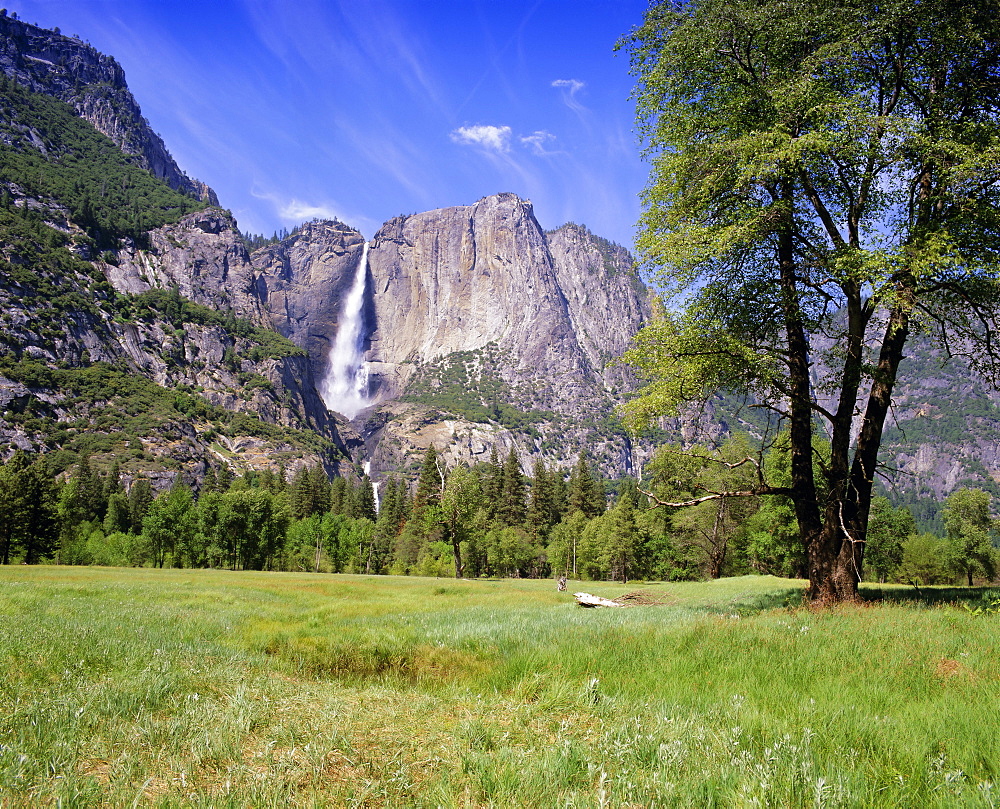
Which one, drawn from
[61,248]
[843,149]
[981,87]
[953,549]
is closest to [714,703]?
[843,149]

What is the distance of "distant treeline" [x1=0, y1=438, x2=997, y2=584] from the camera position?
50.8m

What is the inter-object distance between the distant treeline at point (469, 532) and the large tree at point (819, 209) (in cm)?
2887

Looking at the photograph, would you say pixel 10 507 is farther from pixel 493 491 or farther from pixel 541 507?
pixel 541 507

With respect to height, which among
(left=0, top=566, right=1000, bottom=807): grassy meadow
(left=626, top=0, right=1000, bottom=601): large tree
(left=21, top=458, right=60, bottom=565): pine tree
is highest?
(left=626, top=0, right=1000, bottom=601): large tree

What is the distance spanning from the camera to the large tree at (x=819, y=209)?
9789 millimetres

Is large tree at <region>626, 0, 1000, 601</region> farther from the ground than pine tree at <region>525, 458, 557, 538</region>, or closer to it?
farther from the ground

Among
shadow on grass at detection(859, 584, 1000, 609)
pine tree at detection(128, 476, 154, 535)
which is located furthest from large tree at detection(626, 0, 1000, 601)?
pine tree at detection(128, 476, 154, 535)

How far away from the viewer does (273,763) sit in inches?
129

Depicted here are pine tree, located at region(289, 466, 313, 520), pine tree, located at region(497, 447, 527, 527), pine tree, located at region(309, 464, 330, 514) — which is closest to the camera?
pine tree, located at region(497, 447, 527, 527)

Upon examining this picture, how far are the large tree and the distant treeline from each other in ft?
94.7

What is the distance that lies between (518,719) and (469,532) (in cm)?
6249

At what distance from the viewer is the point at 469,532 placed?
6531cm

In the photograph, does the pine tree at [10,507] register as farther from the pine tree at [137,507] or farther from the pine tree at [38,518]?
the pine tree at [137,507]

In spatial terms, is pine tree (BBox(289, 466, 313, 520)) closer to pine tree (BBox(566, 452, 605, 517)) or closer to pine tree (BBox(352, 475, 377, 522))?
pine tree (BBox(352, 475, 377, 522))
